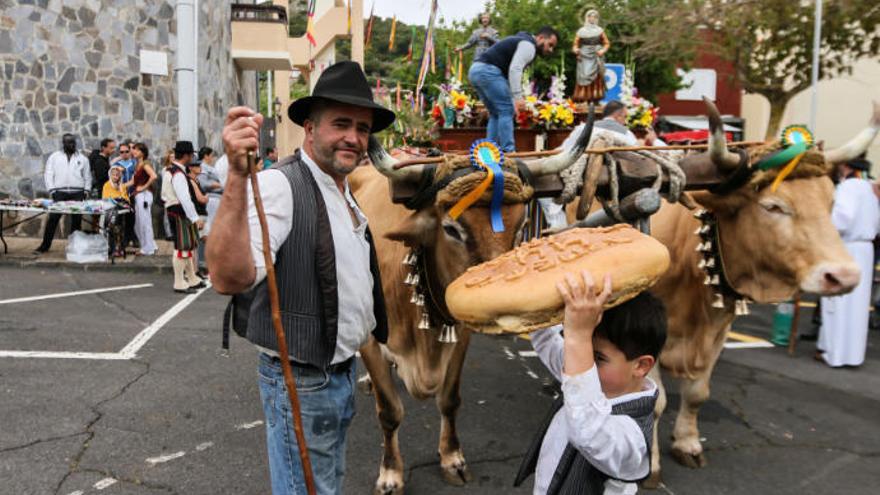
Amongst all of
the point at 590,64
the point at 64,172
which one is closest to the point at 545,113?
the point at 590,64

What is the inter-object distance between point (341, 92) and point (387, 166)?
676mm

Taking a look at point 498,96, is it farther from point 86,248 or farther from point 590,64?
point 86,248

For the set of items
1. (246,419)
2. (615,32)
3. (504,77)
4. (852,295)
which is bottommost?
(246,419)

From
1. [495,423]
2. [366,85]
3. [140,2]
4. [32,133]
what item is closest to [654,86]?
[140,2]

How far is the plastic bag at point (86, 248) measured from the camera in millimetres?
10820

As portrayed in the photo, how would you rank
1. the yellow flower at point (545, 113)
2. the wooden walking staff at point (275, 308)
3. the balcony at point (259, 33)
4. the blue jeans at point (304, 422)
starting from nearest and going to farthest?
the wooden walking staff at point (275, 308) → the blue jeans at point (304, 422) → the yellow flower at point (545, 113) → the balcony at point (259, 33)

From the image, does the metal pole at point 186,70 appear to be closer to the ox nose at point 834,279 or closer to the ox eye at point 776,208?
the ox eye at point 776,208

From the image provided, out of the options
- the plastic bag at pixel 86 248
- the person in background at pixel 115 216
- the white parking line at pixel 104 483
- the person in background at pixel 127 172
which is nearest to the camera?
the white parking line at pixel 104 483

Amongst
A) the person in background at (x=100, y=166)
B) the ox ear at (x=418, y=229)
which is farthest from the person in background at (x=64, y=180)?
the ox ear at (x=418, y=229)

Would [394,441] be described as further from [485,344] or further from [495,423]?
[485,344]

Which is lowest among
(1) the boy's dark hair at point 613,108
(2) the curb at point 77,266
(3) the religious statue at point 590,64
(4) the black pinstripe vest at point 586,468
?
(2) the curb at point 77,266

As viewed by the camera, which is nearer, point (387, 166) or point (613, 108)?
point (387, 166)

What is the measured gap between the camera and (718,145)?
362 cm

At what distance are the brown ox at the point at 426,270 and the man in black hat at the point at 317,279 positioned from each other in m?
0.53
